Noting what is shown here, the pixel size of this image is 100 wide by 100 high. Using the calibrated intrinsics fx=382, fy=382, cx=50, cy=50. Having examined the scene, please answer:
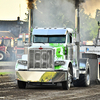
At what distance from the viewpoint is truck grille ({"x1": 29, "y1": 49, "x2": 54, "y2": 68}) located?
48.8 ft

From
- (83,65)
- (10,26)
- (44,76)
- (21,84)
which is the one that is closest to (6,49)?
(83,65)

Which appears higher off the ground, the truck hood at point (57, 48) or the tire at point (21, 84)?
the truck hood at point (57, 48)

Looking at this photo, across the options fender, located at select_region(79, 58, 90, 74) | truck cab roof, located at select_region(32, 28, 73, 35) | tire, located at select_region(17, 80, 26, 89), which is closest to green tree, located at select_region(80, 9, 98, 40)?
fender, located at select_region(79, 58, 90, 74)

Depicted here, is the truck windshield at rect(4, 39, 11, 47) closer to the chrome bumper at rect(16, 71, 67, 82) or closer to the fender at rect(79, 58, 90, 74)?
the fender at rect(79, 58, 90, 74)

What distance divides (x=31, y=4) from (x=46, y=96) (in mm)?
9016

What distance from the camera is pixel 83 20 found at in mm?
72500

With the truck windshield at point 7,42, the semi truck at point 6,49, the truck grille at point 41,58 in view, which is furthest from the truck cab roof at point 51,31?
the truck windshield at point 7,42

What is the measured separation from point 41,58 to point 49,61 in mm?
335

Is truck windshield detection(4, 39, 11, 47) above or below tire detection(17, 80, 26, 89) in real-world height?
above

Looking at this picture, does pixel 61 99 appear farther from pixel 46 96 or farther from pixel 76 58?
pixel 76 58

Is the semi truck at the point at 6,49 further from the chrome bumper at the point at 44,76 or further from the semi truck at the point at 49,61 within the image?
the chrome bumper at the point at 44,76

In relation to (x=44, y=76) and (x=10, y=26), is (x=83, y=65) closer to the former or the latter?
(x=44, y=76)

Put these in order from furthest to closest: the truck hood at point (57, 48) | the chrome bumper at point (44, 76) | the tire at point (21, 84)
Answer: the tire at point (21, 84)
the truck hood at point (57, 48)
the chrome bumper at point (44, 76)

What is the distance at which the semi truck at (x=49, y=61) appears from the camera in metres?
14.6
